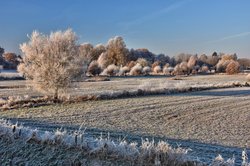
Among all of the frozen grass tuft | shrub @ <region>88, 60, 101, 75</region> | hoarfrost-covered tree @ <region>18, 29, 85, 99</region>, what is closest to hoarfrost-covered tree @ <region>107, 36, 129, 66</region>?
shrub @ <region>88, 60, 101, 75</region>

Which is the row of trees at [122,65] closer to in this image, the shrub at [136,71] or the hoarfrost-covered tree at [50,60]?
the shrub at [136,71]

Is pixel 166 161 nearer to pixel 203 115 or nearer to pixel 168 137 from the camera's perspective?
pixel 168 137

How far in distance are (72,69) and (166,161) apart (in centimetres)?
2043

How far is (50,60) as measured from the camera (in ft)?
83.8

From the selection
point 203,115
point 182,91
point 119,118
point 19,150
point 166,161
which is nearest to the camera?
point 166,161

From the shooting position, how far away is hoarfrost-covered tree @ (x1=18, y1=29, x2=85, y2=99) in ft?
83.8

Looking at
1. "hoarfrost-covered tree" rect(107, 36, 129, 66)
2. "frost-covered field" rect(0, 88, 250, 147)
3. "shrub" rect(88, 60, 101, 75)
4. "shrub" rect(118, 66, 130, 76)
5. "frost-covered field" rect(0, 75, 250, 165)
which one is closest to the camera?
"frost-covered field" rect(0, 75, 250, 165)

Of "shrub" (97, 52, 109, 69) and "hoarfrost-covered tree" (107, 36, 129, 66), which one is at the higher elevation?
"hoarfrost-covered tree" (107, 36, 129, 66)

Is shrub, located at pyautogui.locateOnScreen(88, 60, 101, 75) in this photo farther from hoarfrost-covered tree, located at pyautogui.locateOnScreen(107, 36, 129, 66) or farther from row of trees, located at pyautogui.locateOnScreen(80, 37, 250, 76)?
hoarfrost-covered tree, located at pyautogui.locateOnScreen(107, 36, 129, 66)

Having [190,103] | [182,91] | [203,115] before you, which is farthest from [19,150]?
[182,91]

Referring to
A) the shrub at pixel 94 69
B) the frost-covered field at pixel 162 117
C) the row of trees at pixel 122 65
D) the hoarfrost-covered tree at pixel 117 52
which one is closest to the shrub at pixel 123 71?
the row of trees at pixel 122 65

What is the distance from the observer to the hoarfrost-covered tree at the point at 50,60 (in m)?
25.5

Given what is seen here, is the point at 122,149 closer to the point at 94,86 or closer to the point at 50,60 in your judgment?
the point at 50,60

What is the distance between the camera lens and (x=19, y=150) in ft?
24.7
